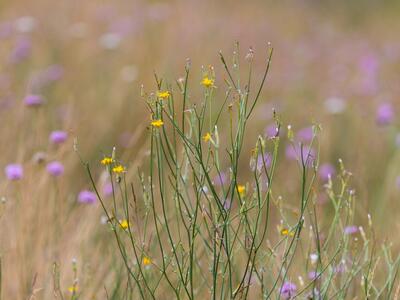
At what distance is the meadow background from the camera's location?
87.0 inches

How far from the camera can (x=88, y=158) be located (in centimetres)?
345

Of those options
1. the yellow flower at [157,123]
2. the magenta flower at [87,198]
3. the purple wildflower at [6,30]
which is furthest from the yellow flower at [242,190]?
the purple wildflower at [6,30]

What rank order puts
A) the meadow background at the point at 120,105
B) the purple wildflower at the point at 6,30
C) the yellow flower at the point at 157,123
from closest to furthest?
the yellow flower at the point at 157,123
the meadow background at the point at 120,105
the purple wildflower at the point at 6,30

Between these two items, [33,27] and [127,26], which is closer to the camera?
[33,27]

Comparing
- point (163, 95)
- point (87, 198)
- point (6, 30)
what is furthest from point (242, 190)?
point (6, 30)

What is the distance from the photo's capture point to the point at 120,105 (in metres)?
3.95

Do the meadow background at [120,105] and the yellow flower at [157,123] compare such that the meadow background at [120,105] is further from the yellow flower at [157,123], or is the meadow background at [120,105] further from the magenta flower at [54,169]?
the yellow flower at [157,123]

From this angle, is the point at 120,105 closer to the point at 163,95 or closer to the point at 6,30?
the point at 6,30

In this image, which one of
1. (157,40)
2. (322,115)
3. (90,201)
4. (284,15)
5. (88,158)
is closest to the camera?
(90,201)

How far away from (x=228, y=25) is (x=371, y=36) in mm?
2421

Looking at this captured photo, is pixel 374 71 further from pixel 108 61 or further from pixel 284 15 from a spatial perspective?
pixel 284 15

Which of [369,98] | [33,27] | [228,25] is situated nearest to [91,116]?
[33,27]

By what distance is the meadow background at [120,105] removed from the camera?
2.21 meters

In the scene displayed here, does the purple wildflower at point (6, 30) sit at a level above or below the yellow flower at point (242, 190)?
above
